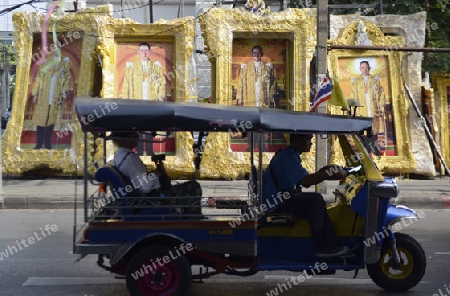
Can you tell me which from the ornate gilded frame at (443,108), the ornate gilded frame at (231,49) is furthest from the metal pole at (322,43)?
the ornate gilded frame at (443,108)

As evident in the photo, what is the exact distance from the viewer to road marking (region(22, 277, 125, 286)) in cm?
685

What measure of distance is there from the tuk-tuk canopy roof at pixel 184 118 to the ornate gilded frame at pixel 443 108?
11.0m

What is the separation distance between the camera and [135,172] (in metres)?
6.07

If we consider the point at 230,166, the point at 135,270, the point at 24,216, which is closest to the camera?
the point at 135,270

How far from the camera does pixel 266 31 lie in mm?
15125

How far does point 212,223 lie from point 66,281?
79.3 inches

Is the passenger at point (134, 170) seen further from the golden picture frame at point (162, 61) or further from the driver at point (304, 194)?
the golden picture frame at point (162, 61)

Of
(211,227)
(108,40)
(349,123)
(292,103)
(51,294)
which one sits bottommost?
(51,294)

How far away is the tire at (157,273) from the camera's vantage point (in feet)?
19.0

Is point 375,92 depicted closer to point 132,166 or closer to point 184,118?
point 132,166

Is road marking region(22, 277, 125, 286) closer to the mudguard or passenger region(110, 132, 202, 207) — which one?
passenger region(110, 132, 202, 207)

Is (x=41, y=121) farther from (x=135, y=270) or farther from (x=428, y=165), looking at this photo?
(x=135, y=270)

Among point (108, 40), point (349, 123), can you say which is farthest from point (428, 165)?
point (349, 123)

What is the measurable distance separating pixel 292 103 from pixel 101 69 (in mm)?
4466
